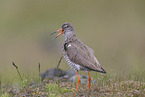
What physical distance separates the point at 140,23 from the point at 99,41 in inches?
193

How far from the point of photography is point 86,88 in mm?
9055

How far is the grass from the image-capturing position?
319 inches

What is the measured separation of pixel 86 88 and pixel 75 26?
56.9 feet

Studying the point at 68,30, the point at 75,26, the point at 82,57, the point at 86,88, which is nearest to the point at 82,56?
the point at 82,57

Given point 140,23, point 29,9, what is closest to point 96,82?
point 140,23

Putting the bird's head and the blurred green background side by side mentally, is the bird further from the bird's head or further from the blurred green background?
the blurred green background

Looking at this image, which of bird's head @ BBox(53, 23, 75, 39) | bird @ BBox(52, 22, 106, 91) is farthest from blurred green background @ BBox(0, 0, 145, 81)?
bird @ BBox(52, 22, 106, 91)

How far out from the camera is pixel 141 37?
22703mm

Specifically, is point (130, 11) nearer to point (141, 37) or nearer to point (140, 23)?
point (140, 23)

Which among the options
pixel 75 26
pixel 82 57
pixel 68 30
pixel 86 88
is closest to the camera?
pixel 82 57

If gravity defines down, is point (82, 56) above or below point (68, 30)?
below

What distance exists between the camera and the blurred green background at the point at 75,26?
20469 mm

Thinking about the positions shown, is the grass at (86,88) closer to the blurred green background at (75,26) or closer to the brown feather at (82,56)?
the brown feather at (82,56)

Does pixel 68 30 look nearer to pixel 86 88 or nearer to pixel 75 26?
pixel 86 88
